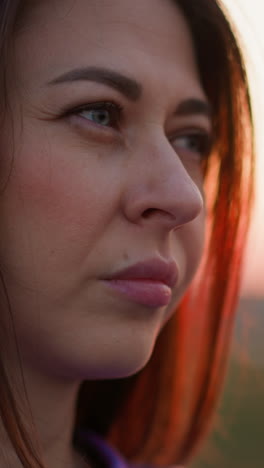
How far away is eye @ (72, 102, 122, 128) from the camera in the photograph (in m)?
1.15

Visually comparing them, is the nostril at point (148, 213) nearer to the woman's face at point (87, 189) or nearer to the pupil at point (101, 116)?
the woman's face at point (87, 189)

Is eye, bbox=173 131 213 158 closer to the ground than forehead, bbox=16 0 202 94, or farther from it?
closer to the ground

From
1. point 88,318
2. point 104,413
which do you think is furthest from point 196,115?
point 104,413

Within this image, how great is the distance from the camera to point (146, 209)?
1.10 meters

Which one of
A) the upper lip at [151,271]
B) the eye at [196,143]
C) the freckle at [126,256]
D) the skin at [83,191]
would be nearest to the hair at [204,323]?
the eye at [196,143]

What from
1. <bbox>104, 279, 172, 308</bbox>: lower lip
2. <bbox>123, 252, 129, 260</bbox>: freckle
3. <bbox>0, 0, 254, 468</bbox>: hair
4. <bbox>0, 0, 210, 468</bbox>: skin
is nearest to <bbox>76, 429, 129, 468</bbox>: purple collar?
<bbox>0, 0, 254, 468</bbox>: hair

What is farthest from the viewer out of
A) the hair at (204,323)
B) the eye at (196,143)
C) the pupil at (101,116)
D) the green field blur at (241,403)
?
the green field blur at (241,403)

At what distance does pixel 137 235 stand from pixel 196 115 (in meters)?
0.39

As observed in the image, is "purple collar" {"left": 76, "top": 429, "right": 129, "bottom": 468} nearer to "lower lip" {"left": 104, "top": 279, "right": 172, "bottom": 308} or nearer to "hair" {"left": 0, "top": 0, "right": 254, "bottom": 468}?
"hair" {"left": 0, "top": 0, "right": 254, "bottom": 468}

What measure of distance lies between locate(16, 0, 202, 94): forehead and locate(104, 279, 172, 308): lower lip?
1.27 ft

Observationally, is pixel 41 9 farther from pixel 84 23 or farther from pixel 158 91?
pixel 158 91

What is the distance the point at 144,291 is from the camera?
1.16 metres

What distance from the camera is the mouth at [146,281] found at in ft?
3.67

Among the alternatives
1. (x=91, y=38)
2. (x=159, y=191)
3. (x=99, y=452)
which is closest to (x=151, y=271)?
(x=159, y=191)
